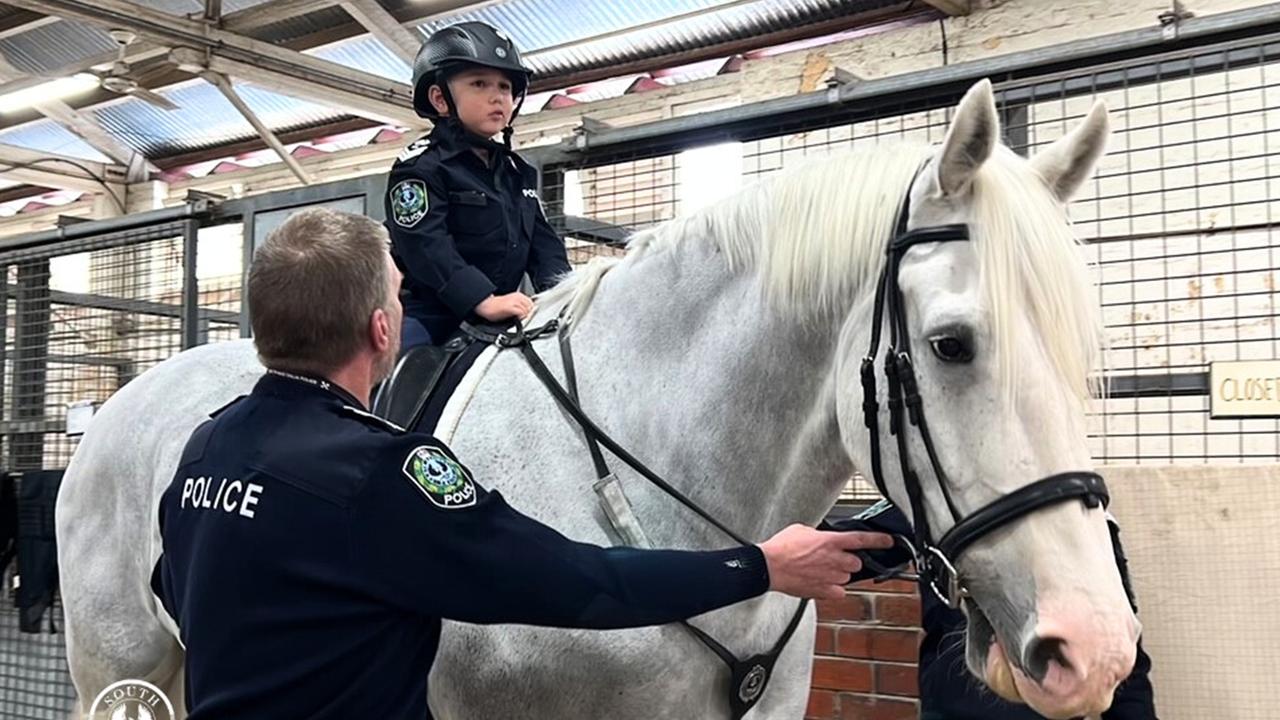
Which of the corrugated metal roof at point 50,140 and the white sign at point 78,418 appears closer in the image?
the white sign at point 78,418

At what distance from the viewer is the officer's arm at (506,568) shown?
4.39 ft

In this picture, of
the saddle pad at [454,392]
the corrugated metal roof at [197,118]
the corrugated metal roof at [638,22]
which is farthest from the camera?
the corrugated metal roof at [197,118]

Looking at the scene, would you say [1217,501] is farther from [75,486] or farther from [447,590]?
[75,486]

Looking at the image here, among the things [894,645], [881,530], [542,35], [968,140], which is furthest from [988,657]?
[542,35]

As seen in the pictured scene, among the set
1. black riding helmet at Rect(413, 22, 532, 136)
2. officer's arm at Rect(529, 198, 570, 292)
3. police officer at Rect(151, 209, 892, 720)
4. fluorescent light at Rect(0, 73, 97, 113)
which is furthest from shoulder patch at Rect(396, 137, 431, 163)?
fluorescent light at Rect(0, 73, 97, 113)

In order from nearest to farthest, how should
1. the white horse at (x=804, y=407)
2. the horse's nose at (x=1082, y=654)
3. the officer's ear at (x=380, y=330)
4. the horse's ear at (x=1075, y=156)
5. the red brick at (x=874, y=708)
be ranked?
the horse's nose at (x=1082, y=654) → the white horse at (x=804, y=407) → the officer's ear at (x=380, y=330) → the horse's ear at (x=1075, y=156) → the red brick at (x=874, y=708)

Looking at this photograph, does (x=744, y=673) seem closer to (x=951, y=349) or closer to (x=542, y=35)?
(x=951, y=349)

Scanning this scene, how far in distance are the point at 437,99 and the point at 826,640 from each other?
2114 mm

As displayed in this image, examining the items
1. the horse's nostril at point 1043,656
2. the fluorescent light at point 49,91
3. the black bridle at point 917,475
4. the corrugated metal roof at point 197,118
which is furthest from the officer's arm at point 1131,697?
the corrugated metal roof at point 197,118

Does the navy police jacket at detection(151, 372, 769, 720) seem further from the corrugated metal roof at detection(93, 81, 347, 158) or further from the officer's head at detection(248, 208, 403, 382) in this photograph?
the corrugated metal roof at detection(93, 81, 347, 158)

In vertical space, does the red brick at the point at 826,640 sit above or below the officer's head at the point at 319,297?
below

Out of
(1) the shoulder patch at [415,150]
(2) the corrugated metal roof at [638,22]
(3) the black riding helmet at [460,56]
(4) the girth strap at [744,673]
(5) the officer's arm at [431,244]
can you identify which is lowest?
(4) the girth strap at [744,673]

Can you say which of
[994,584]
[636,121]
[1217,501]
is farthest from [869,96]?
[636,121]

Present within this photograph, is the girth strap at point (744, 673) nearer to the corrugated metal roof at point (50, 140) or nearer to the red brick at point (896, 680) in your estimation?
the red brick at point (896, 680)
